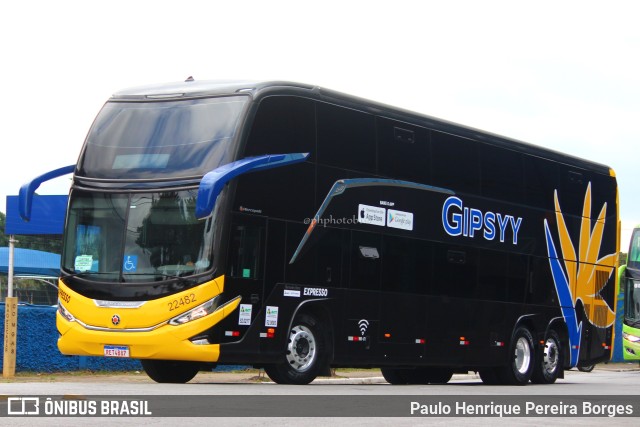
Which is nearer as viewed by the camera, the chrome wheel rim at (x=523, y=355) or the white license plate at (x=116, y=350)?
the white license plate at (x=116, y=350)

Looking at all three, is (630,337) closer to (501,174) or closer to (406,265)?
(501,174)

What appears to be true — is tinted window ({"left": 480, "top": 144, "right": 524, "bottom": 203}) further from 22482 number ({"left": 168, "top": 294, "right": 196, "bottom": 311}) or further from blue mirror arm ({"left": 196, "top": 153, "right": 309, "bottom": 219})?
22482 number ({"left": 168, "top": 294, "right": 196, "bottom": 311})

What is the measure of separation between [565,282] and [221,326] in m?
10.4

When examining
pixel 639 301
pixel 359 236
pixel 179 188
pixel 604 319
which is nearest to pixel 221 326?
pixel 179 188

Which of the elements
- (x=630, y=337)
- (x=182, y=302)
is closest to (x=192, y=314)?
(x=182, y=302)

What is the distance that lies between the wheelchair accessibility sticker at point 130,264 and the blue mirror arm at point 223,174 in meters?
1.24

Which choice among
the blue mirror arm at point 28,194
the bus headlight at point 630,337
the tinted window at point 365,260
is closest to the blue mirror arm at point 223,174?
the tinted window at point 365,260

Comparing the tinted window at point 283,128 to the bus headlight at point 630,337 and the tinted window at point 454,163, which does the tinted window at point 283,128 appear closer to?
the tinted window at point 454,163

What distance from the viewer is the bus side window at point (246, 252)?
17359mm
